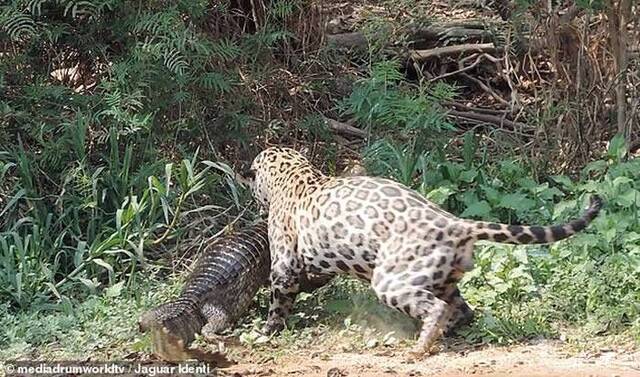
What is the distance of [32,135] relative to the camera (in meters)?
7.46

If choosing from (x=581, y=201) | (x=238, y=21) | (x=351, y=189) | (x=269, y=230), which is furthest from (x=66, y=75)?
(x=581, y=201)

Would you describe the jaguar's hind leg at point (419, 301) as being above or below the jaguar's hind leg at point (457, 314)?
above

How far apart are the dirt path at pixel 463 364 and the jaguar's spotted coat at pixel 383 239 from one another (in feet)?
0.55

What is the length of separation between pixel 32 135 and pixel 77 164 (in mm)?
352

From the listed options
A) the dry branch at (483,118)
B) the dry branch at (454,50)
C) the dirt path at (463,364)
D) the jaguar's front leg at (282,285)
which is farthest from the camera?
the dry branch at (454,50)

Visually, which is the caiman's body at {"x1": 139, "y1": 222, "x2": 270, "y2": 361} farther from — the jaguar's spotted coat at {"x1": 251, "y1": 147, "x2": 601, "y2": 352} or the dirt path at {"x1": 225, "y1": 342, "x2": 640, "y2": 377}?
the dirt path at {"x1": 225, "y1": 342, "x2": 640, "y2": 377}

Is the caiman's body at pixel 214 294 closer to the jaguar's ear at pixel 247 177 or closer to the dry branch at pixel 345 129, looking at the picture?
the jaguar's ear at pixel 247 177

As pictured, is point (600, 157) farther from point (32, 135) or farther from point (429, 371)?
point (32, 135)

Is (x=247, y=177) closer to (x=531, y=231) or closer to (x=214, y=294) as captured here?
(x=214, y=294)

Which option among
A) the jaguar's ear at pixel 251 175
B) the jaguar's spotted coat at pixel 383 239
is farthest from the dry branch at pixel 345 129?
the jaguar's spotted coat at pixel 383 239

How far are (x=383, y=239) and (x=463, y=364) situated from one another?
0.72 metres

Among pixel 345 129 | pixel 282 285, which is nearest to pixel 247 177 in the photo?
pixel 282 285

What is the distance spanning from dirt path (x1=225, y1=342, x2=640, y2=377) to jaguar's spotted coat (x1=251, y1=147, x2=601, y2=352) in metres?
0.17

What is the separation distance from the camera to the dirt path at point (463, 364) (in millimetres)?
5325
